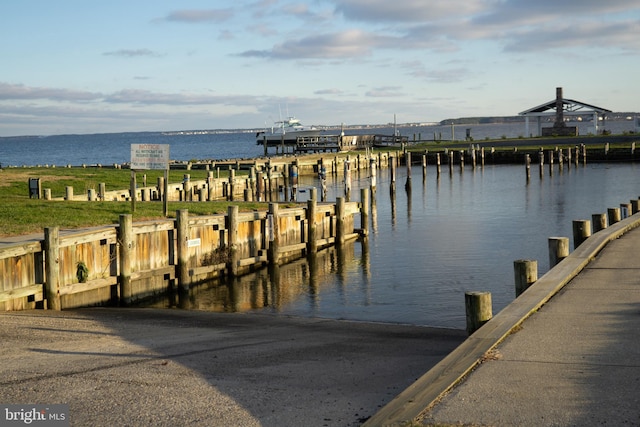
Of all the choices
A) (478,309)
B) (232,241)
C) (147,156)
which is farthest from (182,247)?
(478,309)

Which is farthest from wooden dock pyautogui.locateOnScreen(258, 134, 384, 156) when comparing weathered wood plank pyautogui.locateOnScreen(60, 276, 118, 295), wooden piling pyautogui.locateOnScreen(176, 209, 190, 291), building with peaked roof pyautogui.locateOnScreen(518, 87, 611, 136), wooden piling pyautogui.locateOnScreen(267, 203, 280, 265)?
weathered wood plank pyautogui.locateOnScreen(60, 276, 118, 295)

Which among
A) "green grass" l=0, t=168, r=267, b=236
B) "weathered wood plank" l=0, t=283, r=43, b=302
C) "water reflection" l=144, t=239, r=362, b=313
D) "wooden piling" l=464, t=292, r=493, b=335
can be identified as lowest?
"water reflection" l=144, t=239, r=362, b=313

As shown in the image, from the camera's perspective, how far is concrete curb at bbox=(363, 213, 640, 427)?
837 centimetres

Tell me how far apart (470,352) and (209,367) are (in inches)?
148

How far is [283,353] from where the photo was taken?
12.9 m

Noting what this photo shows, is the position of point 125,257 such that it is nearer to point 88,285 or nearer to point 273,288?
point 88,285

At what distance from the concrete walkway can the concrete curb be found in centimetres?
69

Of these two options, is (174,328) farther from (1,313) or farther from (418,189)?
(418,189)

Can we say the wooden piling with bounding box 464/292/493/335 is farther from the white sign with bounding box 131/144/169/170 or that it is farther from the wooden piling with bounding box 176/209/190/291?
the white sign with bounding box 131/144/169/170

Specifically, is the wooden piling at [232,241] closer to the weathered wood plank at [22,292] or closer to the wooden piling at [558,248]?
the weathered wood plank at [22,292]

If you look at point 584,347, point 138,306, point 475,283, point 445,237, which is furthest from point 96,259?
point 445,237

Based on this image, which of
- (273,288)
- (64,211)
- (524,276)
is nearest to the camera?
(524,276)

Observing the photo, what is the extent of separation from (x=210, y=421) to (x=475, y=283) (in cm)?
1723

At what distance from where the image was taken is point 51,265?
1825 centimetres
